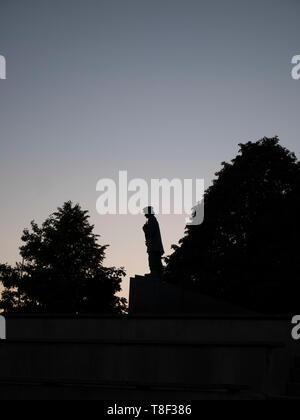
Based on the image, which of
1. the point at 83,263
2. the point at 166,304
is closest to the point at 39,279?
the point at 83,263

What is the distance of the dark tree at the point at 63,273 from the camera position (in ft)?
149

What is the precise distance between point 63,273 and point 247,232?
1833 cm

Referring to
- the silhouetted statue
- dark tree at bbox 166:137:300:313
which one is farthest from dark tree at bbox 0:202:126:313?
the silhouetted statue

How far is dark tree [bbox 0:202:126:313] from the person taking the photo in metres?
45.5

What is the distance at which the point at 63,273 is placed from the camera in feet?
157

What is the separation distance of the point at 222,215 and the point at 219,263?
3.09 metres

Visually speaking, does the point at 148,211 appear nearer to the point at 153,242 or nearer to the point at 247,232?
the point at 153,242

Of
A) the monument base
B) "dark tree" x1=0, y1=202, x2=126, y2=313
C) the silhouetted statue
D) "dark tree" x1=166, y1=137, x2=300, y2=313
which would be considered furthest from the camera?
"dark tree" x1=0, y1=202, x2=126, y2=313

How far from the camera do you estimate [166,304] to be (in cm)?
1842

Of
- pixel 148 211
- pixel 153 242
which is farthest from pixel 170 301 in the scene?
pixel 148 211

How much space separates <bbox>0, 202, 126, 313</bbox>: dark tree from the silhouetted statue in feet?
82.7

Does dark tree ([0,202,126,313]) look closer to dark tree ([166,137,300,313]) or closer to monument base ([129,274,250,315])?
dark tree ([166,137,300,313])

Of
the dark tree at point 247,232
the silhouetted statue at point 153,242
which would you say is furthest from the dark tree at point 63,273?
the silhouetted statue at point 153,242
